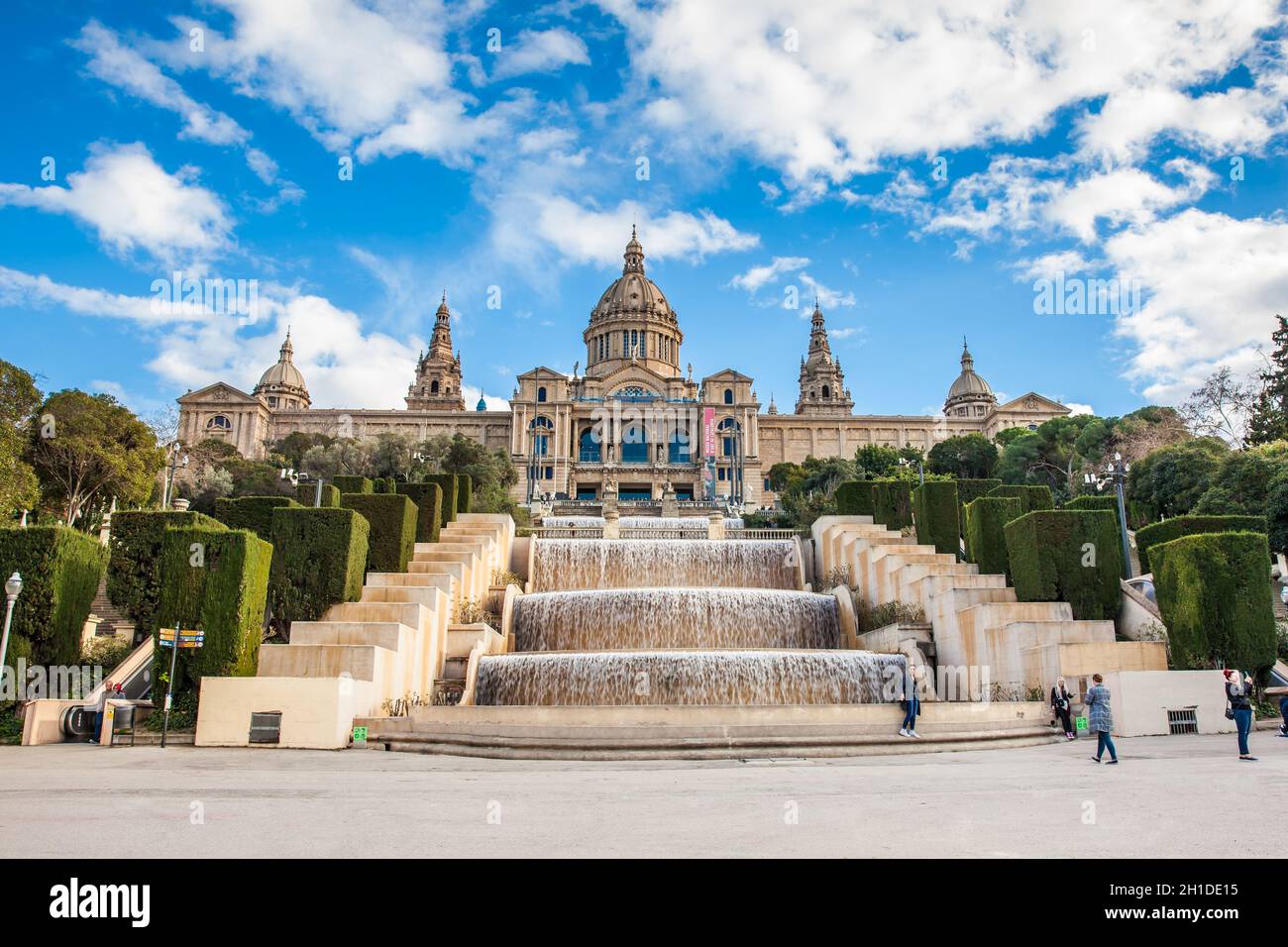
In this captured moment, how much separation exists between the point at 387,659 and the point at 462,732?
291 cm

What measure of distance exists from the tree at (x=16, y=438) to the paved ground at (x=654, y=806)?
22300 millimetres

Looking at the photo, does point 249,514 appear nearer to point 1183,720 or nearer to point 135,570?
point 135,570

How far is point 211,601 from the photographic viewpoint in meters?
15.6

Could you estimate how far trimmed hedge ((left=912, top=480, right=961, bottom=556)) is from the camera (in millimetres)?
26641

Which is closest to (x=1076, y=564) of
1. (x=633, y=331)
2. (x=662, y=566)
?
(x=662, y=566)

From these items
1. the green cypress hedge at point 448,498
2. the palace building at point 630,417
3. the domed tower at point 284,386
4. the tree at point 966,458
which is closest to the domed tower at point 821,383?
the palace building at point 630,417

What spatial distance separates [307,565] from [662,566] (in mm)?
11707

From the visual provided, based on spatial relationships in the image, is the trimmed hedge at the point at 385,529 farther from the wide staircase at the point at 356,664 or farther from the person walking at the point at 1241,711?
the person walking at the point at 1241,711

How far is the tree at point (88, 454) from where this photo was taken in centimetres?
3759

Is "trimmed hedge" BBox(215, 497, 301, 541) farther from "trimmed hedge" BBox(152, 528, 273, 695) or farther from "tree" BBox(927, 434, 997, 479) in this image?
"tree" BBox(927, 434, 997, 479)

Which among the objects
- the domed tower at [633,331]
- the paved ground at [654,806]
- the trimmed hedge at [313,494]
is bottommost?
the paved ground at [654,806]

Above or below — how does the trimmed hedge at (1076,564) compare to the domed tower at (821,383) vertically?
below
